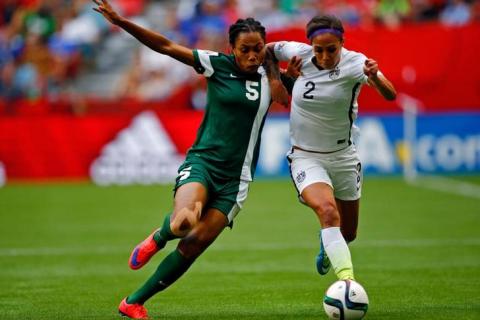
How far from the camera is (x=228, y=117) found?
29.1 feet

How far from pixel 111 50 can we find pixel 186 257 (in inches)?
760

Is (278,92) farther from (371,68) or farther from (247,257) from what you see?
(247,257)

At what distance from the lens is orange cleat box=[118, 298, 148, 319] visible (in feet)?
28.5

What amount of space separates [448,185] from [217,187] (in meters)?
13.0

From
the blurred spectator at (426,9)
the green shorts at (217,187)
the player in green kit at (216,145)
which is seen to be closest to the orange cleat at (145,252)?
the player in green kit at (216,145)

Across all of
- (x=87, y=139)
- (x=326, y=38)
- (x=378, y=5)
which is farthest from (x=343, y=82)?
(x=378, y=5)

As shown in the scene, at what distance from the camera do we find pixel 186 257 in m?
8.63

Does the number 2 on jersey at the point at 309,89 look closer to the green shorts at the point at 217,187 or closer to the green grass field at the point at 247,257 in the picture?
the green shorts at the point at 217,187

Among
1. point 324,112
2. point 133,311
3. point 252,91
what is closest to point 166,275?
point 133,311

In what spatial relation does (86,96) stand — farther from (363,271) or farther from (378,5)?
(363,271)

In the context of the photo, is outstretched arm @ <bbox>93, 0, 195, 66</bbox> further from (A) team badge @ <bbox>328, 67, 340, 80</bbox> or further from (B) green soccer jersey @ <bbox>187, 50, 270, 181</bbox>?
(A) team badge @ <bbox>328, 67, 340, 80</bbox>

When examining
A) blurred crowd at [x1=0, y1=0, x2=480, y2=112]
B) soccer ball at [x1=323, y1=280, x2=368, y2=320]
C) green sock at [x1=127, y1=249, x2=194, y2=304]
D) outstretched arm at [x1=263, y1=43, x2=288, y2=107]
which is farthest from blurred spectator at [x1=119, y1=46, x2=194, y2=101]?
soccer ball at [x1=323, y1=280, x2=368, y2=320]

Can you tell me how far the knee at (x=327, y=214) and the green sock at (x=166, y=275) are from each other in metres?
1.17

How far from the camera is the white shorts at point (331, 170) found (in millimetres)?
9211
